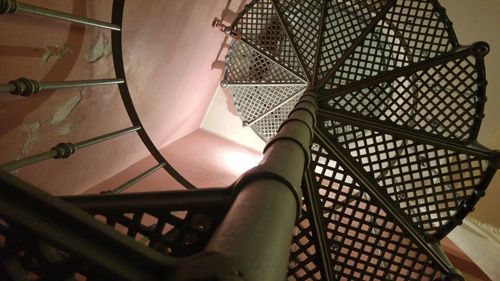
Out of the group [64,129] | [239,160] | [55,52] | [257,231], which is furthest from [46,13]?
[239,160]

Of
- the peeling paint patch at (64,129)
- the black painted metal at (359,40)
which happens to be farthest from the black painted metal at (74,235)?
the black painted metal at (359,40)

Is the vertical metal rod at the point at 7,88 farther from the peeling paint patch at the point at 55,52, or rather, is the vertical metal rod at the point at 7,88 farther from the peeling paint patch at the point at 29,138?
the peeling paint patch at the point at 29,138

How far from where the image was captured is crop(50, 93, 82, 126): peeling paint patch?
1814 mm

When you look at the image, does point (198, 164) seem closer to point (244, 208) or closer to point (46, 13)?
point (46, 13)

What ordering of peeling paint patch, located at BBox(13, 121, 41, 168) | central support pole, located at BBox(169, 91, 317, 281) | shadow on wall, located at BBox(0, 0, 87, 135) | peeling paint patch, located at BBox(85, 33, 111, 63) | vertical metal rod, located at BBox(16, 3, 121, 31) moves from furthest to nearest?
peeling paint patch, located at BBox(85, 33, 111, 63)
peeling paint patch, located at BBox(13, 121, 41, 168)
shadow on wall, located at BBox(0, 0, 87, 135)
vertical metal rod, located at BBox(16, 3, 121, 31)
central support pole, located at BBox(169, 91, 317, 281)

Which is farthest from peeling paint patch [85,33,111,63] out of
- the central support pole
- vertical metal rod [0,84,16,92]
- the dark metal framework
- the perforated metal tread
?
the central support pole

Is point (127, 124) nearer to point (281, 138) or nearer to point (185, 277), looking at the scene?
point (281, 138)

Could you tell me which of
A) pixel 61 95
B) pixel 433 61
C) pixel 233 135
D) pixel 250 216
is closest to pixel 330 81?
pixel 433 61

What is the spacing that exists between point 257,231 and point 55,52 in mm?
1519

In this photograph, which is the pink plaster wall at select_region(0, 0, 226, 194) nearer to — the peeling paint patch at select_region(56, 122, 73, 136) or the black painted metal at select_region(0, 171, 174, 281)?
the peeling paint patch at select_region(56, 122, 73, 136)

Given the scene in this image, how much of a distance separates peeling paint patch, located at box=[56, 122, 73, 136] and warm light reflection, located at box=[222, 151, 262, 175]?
2369 mm

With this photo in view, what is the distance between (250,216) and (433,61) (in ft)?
6.60

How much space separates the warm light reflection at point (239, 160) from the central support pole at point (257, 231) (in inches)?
135

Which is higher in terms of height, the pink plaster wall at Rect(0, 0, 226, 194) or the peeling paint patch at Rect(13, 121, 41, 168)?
the pink plaster wall at Rect(0, 0, 226, 194)
